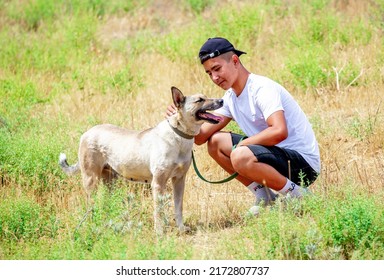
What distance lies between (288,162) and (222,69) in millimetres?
1045

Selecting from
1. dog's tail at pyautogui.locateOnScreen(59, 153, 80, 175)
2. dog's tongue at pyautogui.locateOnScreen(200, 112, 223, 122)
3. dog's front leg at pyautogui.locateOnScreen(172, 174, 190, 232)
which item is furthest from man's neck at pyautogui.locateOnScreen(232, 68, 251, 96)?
dog's tail at pyautogui.locateOnScreen(59, 153, 80, 175)

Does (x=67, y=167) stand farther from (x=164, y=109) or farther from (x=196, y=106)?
(x=164, y=109)

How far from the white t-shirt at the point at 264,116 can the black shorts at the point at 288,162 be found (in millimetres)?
63

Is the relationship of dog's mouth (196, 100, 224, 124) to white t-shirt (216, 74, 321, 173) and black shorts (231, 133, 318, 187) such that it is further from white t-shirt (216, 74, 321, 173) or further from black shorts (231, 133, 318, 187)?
black shorts (231, 133, 318, 187)

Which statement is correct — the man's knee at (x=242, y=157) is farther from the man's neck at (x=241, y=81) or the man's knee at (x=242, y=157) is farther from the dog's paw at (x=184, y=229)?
the dog's paw at (x=184, y=229)

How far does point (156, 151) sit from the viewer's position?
7074 mm

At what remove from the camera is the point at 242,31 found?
1270 centimetres

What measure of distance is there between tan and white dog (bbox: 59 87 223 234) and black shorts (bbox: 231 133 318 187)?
535mm

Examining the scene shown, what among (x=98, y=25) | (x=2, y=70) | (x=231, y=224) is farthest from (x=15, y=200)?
(x=98, y=25)

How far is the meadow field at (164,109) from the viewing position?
6.12 m

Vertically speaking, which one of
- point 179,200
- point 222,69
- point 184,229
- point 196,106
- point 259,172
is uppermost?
point 222,69

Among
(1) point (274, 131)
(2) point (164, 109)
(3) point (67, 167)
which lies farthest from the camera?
(2) point (164, 109)

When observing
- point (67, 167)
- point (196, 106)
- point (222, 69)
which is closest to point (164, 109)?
point (67, 167)

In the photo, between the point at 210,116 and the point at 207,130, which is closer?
the point at 210,116
